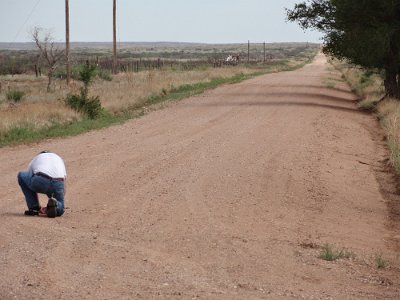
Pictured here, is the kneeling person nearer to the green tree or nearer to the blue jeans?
the blue jeans

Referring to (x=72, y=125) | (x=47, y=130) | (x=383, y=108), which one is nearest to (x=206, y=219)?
(x=47, y=130)

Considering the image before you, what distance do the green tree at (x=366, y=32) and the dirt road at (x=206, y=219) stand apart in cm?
981

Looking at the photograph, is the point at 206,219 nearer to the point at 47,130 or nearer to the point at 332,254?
the point at 332,254

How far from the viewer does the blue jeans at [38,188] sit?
10836mm

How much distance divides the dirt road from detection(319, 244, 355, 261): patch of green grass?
9 cm

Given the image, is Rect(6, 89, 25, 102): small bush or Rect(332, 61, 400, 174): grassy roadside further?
Rect(6, 89, 25, 102): small bush

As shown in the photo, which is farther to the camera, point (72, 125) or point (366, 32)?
point (366, 32)

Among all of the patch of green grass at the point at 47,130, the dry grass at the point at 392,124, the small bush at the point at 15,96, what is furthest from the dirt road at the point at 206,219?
the small bush at the point at 15,96

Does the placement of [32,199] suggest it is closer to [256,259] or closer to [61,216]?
[61,216]

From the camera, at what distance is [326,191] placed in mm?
14281

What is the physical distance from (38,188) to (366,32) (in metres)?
23.3

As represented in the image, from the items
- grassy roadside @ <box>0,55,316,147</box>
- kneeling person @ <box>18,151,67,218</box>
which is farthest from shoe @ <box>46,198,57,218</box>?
grassy roadside @ <box>0,55,316,147</box>

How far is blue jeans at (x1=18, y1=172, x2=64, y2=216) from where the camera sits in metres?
10.8

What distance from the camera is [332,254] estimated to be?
30.5 feet
